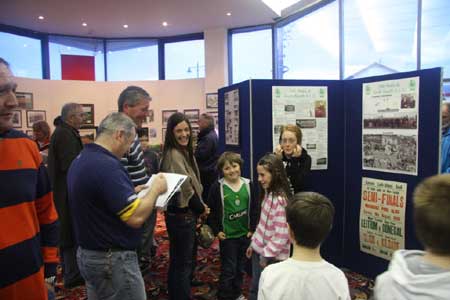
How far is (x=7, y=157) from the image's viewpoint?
4.73 ft

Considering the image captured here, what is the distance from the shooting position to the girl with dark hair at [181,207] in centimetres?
260

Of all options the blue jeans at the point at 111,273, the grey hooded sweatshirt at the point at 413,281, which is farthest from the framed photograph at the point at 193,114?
the grey hooded sweatshirt at the point at 413,281

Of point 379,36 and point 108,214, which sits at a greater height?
point 379,36

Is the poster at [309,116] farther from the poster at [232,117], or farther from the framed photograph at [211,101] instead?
the framed photograph at [211,101]

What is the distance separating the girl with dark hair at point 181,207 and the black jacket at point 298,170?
0.85m

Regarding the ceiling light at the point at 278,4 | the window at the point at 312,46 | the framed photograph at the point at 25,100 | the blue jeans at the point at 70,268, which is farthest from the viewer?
the framed photograph at the point at 25,100

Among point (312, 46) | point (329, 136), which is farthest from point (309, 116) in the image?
point (312, 46)

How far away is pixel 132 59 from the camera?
32.6 ft

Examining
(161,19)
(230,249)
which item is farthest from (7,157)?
(161,19)

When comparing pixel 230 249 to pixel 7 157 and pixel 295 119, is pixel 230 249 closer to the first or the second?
pixel 295 119

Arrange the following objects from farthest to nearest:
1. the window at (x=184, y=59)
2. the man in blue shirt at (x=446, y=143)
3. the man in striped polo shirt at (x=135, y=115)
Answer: the window at (x=184, y=59) → the man in blue shirt at (x=446, y=143) → the man in striped polo shirt at (x=135, y=115)

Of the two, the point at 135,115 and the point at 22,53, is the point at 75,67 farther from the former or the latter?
the point at 135,115

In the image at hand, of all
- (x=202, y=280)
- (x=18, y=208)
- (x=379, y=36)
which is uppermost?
(x=379, y=36)

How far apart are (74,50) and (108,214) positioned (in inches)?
354
